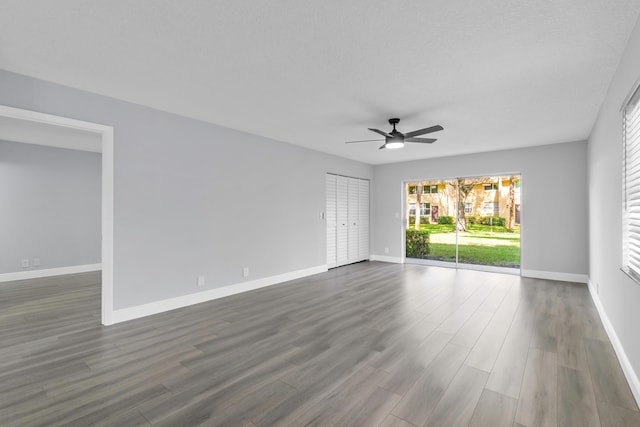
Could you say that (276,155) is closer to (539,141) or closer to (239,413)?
(239,413)

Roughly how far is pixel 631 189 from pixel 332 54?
2630 mm

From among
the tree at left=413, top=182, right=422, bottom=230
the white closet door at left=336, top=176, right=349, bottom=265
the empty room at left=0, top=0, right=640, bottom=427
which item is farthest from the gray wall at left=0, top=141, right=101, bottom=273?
the tree at left=413, top=182, right=422, bottom=230

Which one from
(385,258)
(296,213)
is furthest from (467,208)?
(296,213)

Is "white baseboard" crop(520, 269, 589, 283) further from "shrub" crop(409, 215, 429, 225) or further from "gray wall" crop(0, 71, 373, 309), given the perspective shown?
"gray wall" crop(0, 71, 373, 309)

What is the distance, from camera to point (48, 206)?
19.9 ft

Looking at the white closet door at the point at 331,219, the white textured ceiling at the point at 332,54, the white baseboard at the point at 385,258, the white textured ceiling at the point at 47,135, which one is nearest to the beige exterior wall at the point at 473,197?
the white baseboard at the point at 385,258

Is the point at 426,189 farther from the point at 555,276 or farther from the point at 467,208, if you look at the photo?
the point at 555,276

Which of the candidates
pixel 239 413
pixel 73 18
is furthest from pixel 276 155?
pixel 239 413

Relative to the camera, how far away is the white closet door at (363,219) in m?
7.61

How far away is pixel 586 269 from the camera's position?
529 centimetres

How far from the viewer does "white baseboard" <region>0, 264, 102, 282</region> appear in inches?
218

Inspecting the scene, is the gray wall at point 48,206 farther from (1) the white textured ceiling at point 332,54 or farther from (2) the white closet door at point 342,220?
(2) the white closet door at point 342,220

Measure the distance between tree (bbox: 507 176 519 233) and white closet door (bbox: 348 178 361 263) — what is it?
3344 millimetres

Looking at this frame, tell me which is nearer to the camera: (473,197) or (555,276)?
(555,276)
